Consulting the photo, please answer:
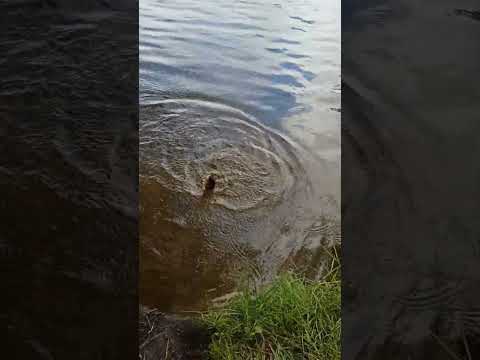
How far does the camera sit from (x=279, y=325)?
60.8 inches

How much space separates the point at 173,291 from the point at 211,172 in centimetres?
64

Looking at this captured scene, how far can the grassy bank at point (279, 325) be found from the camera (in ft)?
4.86

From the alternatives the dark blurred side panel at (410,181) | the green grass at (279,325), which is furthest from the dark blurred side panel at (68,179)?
the green grass at (279,325)

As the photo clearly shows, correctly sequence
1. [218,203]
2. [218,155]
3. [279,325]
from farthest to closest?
[218,155] < [218,203] < [279,325]

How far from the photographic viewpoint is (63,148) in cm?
59

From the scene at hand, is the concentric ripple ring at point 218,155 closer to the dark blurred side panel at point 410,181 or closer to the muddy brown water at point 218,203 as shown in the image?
the muddy brown water at point 218,203

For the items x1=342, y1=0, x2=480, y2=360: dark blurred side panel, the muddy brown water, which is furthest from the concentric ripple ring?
x1=342, y1=0, x2=480, y2=360: dark blurred side panel

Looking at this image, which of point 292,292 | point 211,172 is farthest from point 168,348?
point 211,172

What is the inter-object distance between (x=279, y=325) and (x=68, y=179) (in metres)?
1.11

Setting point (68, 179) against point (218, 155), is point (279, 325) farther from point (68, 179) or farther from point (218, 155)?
point (68, 179)

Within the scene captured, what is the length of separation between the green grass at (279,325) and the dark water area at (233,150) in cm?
18

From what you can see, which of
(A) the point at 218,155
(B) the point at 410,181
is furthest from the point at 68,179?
(A) the point at 218,155

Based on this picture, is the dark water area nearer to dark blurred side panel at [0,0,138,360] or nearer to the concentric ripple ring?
the concentric ripple ring

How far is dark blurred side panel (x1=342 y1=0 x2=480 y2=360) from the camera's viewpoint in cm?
60
